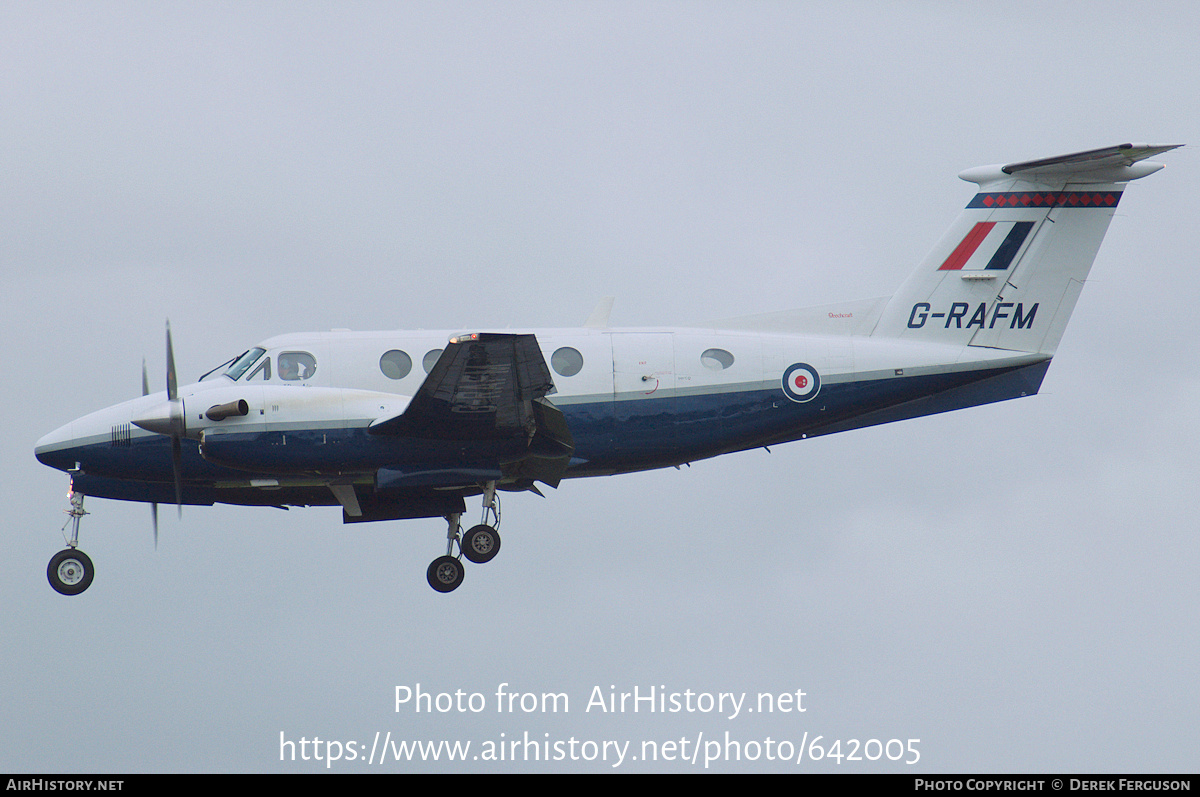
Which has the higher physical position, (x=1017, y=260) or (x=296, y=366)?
(x=1017, y=260)

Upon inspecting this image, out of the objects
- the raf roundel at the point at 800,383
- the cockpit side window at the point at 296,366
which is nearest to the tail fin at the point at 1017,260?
the raf roundel at the point at 800,383

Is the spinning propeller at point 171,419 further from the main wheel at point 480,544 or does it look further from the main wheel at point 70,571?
the main wheel at point 480,544

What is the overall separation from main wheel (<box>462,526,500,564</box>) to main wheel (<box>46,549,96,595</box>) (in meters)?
6.20

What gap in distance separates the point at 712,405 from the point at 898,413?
3424 millimetres

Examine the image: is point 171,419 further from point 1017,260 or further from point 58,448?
point 1017,260

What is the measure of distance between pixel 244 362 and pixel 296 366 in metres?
0.92

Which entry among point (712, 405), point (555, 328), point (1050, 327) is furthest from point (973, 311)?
point (555, 328)

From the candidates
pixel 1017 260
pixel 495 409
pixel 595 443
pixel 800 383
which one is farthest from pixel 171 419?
pixel 1017 260

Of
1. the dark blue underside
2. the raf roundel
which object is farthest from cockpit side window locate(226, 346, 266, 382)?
the raf roundel

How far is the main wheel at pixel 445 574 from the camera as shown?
22828 mm

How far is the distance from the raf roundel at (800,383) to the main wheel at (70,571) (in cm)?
1182

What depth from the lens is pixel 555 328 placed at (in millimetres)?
22844

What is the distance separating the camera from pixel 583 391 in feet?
73.0

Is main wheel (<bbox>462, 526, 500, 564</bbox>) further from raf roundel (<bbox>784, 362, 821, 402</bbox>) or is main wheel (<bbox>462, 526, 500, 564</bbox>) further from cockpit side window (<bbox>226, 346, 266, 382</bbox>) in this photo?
raf roundel (<bbox>784, 362, 821, 402</bbox>)
